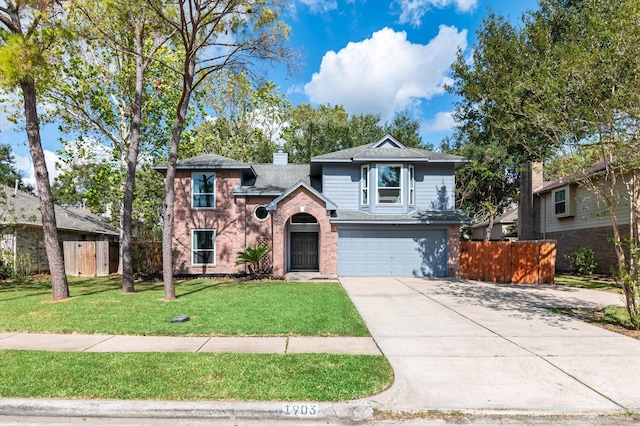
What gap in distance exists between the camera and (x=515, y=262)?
50.7 feet

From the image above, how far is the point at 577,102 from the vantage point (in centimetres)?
822

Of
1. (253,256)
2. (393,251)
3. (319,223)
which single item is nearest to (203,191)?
(253,256)

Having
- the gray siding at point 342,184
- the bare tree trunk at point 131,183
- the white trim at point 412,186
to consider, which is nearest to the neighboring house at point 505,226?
the white trim at point 412,186

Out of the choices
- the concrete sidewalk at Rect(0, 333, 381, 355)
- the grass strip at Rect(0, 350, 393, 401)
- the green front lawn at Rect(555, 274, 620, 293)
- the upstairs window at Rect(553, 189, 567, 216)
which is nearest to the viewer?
the grass strip at Rect(0, 350, 393, 401)

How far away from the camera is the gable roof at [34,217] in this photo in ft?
58.1

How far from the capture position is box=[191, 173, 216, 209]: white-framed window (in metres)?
17.4

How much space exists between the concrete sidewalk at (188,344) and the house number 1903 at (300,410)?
1764 mm

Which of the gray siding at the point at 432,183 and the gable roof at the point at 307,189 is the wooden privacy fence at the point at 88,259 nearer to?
the gable roof at the point at 307,189

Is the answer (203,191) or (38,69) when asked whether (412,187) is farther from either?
(38,69)

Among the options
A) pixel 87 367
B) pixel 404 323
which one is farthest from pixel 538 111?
pixel 87 367

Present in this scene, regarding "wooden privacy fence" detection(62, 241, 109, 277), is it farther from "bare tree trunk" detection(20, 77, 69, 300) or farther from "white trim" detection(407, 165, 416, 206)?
"white trim" detection(407, 165, 416, 206)

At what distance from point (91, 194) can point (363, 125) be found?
20.4 m

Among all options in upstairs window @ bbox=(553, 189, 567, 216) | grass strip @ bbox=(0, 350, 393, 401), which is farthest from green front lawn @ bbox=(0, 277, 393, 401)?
upstairs window @ bbox=(553, 189, 567, 216)

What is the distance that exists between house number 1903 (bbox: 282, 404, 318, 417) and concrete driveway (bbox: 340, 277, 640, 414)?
0.71 meters
